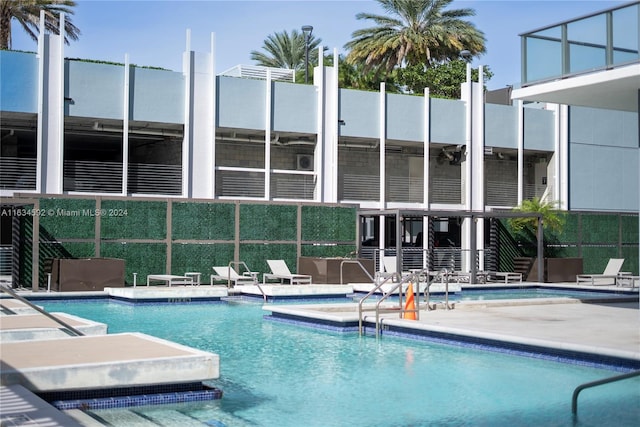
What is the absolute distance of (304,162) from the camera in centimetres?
3241

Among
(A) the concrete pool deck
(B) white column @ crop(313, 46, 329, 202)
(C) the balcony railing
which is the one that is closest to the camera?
(A) the concrete pool deck

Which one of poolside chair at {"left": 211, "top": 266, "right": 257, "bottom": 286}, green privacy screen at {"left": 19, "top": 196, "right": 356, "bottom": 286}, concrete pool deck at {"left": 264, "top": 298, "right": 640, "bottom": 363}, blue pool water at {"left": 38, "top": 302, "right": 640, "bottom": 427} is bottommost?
blue pool water at {"left": 38, "top": 302, "right": 640, "bottom": 427}

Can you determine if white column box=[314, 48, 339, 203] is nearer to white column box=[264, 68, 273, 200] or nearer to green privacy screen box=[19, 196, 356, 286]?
white column box=[264, 68, 273, 200]

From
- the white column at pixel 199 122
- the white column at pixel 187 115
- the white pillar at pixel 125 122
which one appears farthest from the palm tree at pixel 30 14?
the white column at pixel 199 122

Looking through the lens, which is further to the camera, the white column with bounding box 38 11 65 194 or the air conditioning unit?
the air conditioning unit

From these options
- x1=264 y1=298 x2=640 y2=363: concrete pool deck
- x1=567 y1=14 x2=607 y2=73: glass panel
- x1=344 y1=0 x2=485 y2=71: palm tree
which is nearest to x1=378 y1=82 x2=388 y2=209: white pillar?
x1=344 y1=0 x2=485 y2=71: palm tree

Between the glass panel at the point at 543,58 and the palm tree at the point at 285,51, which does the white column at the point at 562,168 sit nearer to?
the glass panel at the point at 543,58

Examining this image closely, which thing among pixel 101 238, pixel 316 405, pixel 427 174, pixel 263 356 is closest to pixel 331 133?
pixel 427 174

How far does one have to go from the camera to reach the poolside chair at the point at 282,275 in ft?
77.6

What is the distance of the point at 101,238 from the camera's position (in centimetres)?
2284

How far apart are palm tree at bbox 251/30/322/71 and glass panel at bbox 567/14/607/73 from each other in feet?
110

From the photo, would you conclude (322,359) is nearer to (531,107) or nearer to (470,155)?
(470,155)

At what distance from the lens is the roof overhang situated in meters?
14.0

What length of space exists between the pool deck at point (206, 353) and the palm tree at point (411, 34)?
21.3 metres
